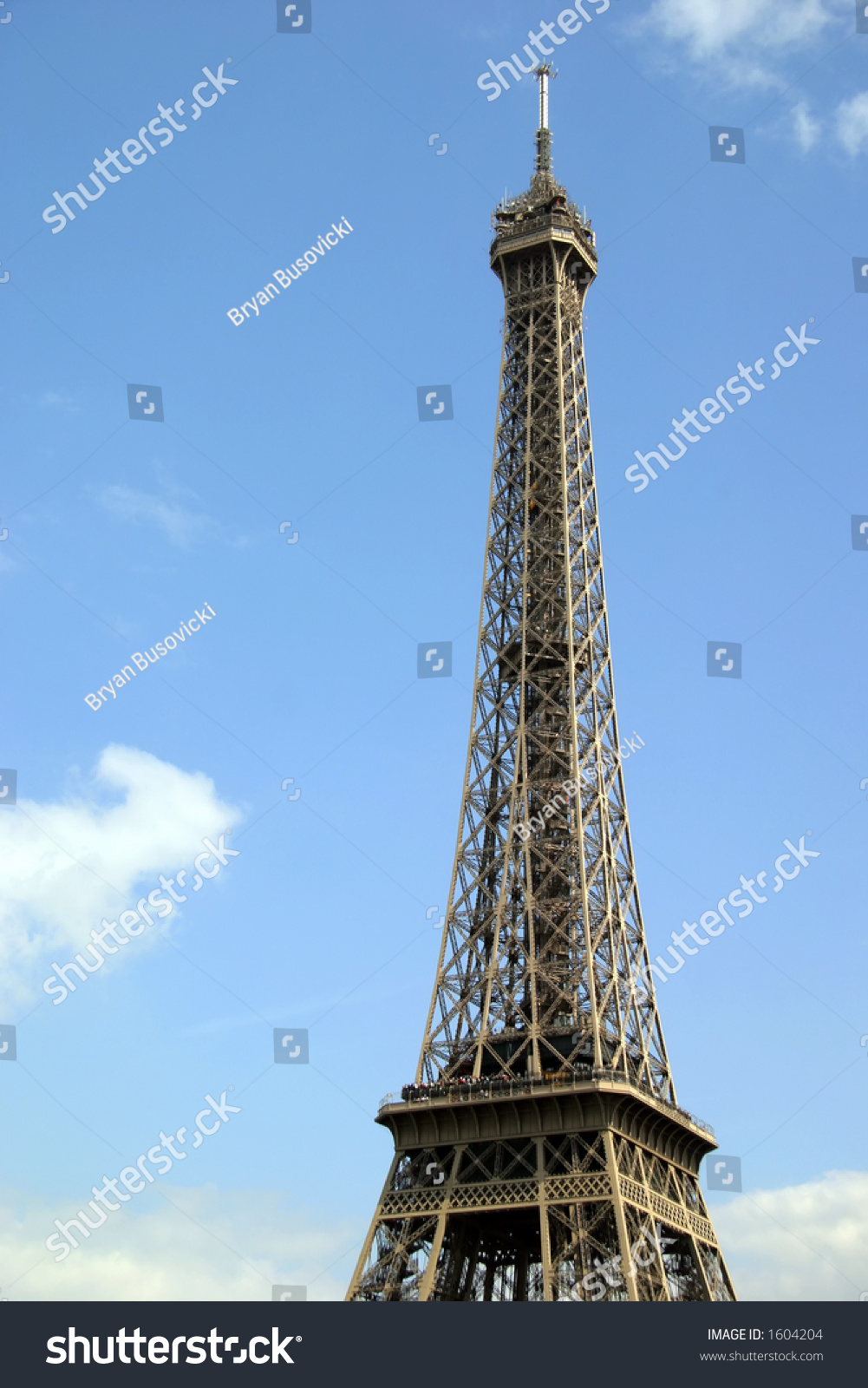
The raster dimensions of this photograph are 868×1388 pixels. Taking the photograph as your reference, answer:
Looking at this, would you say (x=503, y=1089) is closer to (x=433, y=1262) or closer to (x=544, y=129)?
(x=433, y=1262)

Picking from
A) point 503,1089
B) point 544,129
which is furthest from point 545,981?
point 544,129

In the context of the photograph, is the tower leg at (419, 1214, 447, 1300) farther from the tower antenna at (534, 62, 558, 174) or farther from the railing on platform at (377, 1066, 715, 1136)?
the tower antenna at (534, 62, 558, 174)

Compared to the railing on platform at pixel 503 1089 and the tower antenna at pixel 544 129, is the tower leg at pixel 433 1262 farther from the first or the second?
the tower antenna at pixel 544 129

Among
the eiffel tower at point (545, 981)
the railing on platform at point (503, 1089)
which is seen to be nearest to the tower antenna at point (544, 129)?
the eiffel tower at point (545, 981)

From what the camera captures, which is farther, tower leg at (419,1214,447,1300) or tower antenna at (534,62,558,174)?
tower antenna at (534,62,558,174)

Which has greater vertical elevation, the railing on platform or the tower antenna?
the tower antenna

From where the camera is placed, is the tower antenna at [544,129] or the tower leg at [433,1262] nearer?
the tower leg at [433,1262]

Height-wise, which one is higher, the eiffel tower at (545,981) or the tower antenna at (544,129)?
the tower antenna at (544,129)

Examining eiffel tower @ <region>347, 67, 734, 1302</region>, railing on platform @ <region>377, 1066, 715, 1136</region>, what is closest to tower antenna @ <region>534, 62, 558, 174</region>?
eiffel tower @ <region>347, 67, 734, 1302</region>
